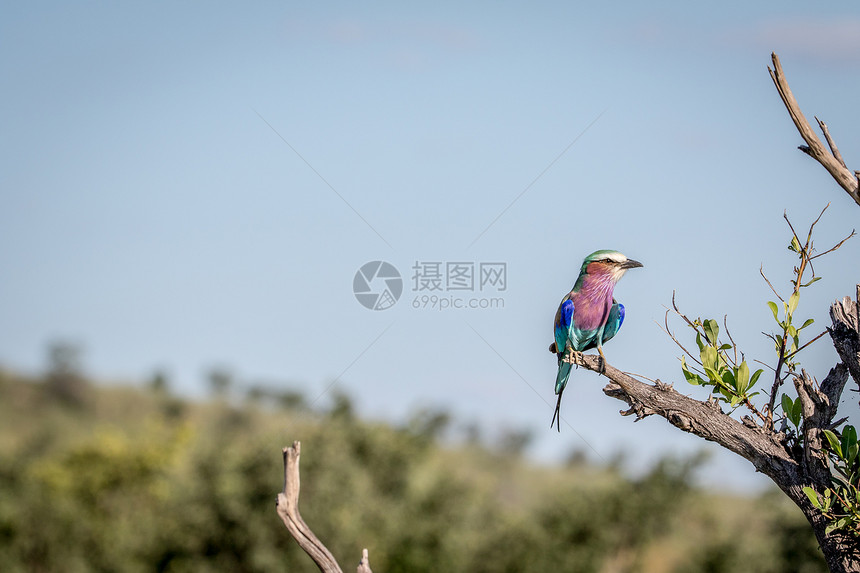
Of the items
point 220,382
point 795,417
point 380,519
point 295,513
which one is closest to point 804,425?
point 795,417

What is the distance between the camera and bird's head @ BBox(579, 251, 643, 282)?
5.90 meters

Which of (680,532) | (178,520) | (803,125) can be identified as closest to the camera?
(803,125)

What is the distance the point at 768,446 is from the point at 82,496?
28.4 meters

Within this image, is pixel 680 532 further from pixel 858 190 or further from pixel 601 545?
pixel 858 190

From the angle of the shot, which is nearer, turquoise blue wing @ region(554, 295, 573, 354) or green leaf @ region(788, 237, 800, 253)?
green leaf @ region(788, 237, 800, 253)

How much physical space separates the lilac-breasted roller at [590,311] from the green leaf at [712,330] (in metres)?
0.86

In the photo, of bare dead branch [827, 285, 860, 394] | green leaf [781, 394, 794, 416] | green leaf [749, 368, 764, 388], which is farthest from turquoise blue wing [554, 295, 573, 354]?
bare dead branch [827, 285, 860, 394]

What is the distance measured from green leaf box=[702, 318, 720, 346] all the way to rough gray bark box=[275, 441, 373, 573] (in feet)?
8.54

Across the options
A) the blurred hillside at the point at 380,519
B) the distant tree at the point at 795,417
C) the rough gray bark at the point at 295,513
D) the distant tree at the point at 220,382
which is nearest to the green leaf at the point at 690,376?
the distant tree at the point at 795,417

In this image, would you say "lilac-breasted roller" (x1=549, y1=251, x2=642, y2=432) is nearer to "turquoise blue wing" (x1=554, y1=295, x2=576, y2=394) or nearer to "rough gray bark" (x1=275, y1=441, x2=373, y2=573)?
"turquoise blue wing" (x1=554, y1=295, x2=576, y2=394)

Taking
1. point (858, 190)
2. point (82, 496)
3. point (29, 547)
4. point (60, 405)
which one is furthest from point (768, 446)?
point (60, 405)

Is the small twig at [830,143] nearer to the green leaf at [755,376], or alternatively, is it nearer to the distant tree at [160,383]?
the green leaf at [755,376]

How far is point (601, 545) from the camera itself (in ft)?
72.0

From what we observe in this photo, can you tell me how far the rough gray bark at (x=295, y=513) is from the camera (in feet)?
16.9
